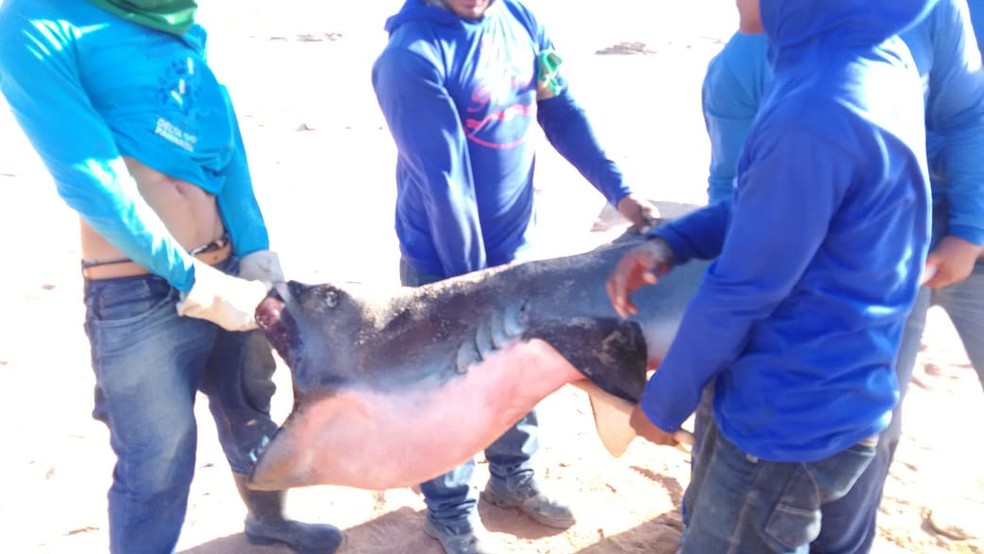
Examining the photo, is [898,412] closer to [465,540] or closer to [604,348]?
[604,348]

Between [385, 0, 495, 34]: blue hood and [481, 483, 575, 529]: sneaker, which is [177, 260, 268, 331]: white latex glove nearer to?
[385, 0, 495, 34]: blue hood

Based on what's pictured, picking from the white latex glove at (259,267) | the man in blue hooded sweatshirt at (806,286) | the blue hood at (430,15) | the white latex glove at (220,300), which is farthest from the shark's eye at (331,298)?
the blue hood at (430,15)

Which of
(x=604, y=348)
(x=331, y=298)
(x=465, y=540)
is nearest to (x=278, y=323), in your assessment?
(x=331, y=298)

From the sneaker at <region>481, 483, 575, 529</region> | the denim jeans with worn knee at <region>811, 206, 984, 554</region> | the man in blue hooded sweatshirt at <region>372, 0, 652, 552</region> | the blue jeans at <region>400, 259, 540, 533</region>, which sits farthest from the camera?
the sneaker at <region>481, 483, 575, 529</region>

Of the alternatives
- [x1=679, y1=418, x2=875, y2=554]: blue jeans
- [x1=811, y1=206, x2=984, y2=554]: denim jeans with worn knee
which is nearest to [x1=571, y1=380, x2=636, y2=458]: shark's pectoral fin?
[x1=679, y1=418, x2=875, y2=554]: blue jeans

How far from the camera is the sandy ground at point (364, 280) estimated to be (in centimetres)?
324

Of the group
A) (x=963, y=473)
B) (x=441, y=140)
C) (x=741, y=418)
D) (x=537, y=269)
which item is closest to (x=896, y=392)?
(x=741, y=418)

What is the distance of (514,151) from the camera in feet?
9.34

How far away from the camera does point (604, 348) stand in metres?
2.11

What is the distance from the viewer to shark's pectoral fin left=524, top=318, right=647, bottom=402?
2.11 m

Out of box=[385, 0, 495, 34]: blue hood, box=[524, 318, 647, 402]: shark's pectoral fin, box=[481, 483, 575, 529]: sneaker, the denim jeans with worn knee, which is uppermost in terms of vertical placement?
box=[385, 0, 495, 34]: blue hood

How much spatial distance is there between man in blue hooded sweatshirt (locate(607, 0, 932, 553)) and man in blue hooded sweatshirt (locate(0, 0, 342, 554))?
1230 millimetres

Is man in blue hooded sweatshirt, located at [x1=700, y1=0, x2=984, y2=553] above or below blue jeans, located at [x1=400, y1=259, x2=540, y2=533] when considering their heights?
above

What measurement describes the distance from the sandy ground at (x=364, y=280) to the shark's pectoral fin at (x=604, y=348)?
47.3 inches
